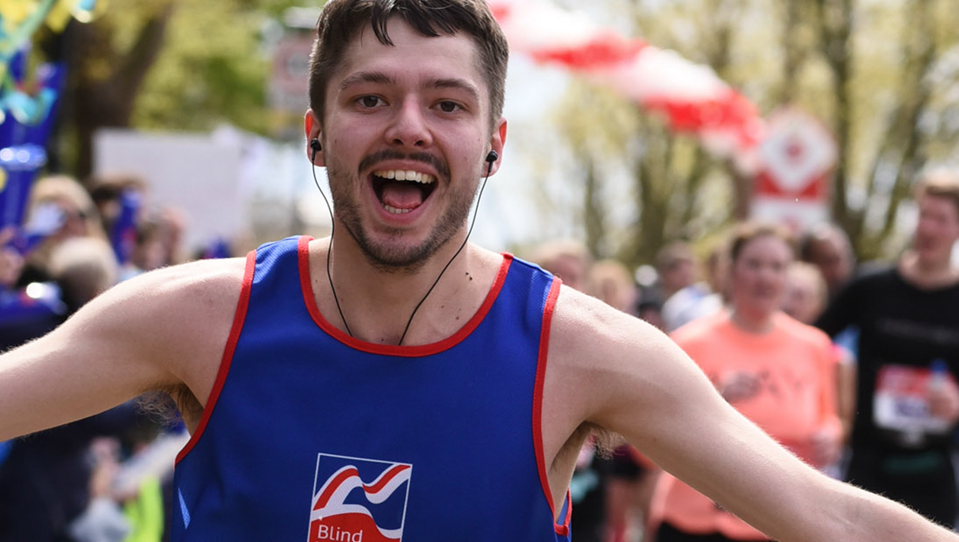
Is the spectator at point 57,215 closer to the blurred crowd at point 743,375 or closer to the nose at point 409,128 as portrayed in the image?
the blurred crowd at point 743,375

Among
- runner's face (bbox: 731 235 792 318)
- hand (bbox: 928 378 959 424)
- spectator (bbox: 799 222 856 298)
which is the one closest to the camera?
runner's face (bbox: 731 235 792 318)

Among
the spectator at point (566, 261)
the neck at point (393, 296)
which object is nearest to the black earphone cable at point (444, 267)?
the neck at point (393, 296)

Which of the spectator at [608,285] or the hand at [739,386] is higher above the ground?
the hand at [739,386]

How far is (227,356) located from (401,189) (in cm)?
45

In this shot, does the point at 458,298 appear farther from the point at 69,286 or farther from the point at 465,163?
the point at 69,286

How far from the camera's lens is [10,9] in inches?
140

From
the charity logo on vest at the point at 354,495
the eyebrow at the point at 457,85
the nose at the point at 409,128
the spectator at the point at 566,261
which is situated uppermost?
the eyebrow at the point at 457,85

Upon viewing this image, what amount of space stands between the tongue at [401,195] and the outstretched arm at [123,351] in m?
0.34

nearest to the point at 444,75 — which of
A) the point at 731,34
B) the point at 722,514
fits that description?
the point at 722,514

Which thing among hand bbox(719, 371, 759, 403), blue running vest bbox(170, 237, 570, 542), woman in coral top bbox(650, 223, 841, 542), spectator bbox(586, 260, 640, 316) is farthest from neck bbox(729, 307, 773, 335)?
spectator bbox(586, 260, 640, 316)

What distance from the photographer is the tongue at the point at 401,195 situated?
243cm

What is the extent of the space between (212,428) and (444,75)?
79cm

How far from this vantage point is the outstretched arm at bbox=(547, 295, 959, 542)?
228 cm

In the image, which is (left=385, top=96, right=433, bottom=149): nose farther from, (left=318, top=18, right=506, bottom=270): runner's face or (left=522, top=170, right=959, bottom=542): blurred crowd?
(left=522, top=170, right=959, bottom=542): blurred crowd
